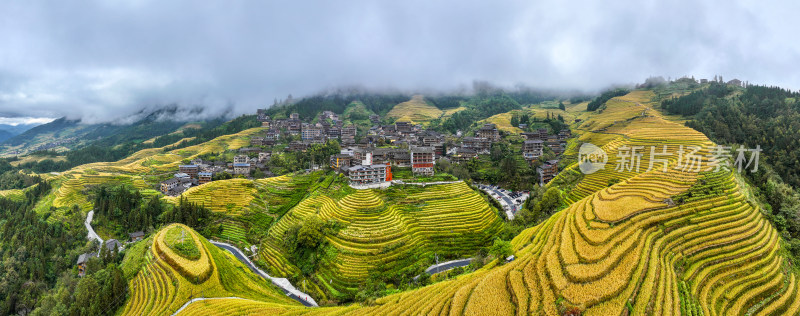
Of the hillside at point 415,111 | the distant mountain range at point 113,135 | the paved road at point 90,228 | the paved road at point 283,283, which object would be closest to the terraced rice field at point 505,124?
the hillside at point 415,111

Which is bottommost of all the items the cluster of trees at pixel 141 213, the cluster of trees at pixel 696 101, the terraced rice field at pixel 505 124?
the cluster of trees at pixel 141 213

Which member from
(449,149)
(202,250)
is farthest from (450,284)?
(449,149)

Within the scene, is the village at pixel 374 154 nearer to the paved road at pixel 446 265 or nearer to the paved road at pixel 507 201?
the paved road at pixel 507 201

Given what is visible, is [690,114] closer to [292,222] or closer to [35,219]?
[292,222]
